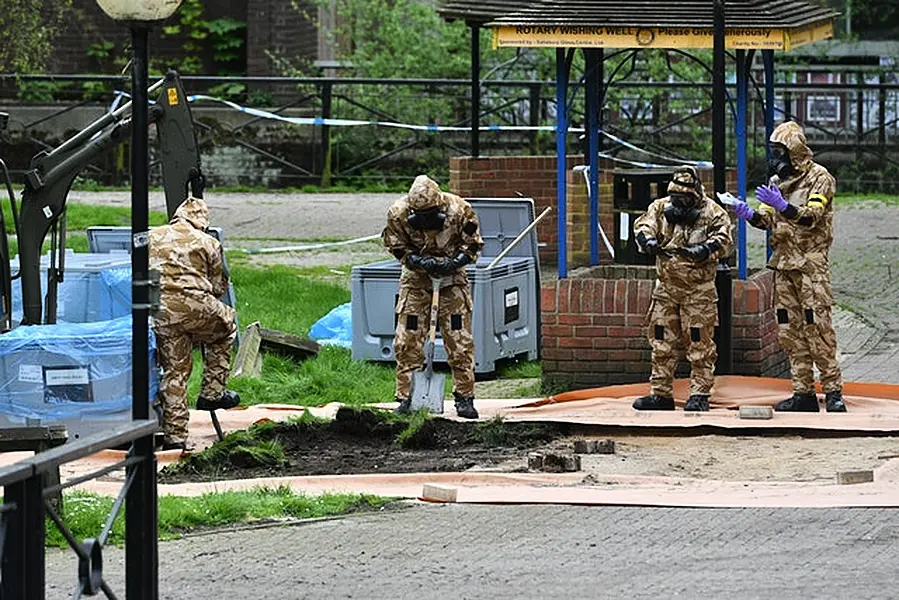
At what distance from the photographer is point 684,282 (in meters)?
13.0

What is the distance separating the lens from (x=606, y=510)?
984cm

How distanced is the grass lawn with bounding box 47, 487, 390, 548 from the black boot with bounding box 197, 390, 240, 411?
2.02 m

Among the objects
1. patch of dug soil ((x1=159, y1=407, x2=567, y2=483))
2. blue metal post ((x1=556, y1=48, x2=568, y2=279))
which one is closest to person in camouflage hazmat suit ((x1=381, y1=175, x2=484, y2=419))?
patch of dug soil ((x1=159, y1=407, x2=567, y2=483))

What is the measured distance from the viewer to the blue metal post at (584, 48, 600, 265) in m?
15.6

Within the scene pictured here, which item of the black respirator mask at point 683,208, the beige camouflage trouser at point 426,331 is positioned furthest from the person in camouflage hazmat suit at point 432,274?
the black respirator mask at point 683,208

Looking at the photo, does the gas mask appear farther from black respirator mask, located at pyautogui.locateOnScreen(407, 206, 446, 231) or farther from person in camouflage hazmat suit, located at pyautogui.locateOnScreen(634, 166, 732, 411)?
black respirator mask, located at pyautogui.locateOnScreen(407, 206, 446, 231)

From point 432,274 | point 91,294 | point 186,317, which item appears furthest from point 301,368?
point 186,317

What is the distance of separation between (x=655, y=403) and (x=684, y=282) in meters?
0.89

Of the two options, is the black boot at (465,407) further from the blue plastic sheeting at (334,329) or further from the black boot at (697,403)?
the blue plastic sheeting at (334,329)

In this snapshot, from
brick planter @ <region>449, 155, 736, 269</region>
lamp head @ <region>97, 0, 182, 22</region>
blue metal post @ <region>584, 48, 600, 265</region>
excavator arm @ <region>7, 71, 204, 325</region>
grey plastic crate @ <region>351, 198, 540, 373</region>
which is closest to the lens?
lamp head @ <region>97, 0, 182, 22</region>

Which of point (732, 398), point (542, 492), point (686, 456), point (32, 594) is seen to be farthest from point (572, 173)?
point (32, 594)

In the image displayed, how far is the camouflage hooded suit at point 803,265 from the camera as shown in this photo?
12.8m

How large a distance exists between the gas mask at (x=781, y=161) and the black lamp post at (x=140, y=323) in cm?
628

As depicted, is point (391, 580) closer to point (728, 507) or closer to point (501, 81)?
point (728, 507)
